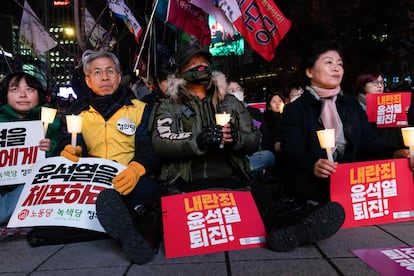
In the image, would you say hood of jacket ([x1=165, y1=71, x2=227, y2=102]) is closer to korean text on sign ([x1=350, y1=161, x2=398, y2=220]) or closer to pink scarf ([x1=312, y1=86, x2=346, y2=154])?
pink scarf ([x1=312, y1=86, x2=346, y2=154])

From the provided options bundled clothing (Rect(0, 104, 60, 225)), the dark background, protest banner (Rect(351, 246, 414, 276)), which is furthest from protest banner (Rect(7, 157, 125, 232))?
the dark background

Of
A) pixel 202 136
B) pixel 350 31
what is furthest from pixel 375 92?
pixel 350 31

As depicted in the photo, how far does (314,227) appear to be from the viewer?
2.86 metres

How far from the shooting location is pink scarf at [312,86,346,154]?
391cm

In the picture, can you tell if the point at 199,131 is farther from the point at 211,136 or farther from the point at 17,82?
the point at 17,82

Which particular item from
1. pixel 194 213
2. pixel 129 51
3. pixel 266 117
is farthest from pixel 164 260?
pixel 129 51

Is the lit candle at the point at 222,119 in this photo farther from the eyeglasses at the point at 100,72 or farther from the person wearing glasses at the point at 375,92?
the person wearing glasses at the point at 375,92

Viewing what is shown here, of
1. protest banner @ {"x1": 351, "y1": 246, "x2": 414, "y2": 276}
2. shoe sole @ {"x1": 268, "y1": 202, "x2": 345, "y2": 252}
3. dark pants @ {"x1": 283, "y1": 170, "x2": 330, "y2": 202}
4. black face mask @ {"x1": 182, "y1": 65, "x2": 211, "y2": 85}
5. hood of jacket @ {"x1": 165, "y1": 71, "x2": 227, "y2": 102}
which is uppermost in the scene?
black face mask @ {"x1": 182, "y1": 65, "x2": 211, "y2": 85}

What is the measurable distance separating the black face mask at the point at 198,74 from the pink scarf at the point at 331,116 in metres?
1.07

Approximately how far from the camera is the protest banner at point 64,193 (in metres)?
3.36

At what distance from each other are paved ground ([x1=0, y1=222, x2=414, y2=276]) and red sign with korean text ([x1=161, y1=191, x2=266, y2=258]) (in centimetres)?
7

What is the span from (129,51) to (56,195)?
20554mm

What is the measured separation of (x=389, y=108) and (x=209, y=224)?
11.3 ft

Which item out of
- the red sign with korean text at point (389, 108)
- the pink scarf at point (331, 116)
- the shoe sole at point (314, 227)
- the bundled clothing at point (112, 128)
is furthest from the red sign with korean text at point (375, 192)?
the red sign with korean text at point (389, 108)
